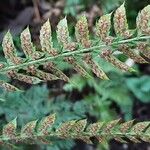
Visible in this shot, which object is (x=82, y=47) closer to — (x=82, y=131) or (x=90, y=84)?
(x=82, y=131)

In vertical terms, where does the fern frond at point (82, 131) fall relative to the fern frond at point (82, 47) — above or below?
below

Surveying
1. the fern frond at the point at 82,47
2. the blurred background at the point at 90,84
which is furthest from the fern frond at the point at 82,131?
the blurred background at the point at 90,84

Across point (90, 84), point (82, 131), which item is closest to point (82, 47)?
point (82, 131)

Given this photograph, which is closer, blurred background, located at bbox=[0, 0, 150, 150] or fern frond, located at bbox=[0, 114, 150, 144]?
fern frond, located at bbox=[0, 114, 150, 144]

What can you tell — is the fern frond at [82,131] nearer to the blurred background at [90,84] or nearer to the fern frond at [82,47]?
the fern frond at [82,47]

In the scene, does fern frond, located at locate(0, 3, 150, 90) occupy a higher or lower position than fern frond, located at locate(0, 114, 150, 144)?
higher

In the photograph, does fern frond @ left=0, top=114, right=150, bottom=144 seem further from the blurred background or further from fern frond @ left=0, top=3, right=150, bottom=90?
the blurred background

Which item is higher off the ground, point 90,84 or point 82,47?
point 82,47

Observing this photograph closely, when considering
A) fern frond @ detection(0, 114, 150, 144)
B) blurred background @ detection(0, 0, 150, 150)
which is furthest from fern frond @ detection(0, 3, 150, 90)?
blurred background @ detection(0, 0, 150, 150)

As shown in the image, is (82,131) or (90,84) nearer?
(82,131)
